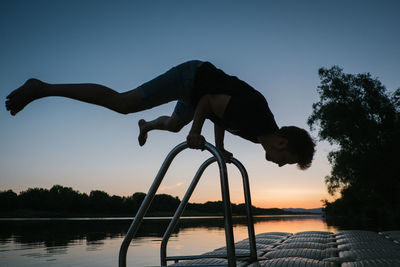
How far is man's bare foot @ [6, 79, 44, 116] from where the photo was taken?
2.33m

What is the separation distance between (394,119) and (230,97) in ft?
77.8

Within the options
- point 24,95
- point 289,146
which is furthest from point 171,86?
point 24,95

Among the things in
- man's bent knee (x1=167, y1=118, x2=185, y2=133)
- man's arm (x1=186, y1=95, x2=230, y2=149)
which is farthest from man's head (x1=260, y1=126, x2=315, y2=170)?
man's bent knee (x1=167, y1=118, x2=185, y2=133)

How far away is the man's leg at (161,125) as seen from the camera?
2857 millimetres

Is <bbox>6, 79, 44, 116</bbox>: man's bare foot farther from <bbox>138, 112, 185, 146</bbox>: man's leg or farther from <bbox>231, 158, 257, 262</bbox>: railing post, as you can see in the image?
<bbox>231, 158, 257, 262</bbox>: railing post

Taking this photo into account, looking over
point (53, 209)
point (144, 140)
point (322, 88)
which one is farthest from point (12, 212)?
point (144, 140)

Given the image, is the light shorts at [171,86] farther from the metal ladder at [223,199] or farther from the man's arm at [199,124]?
the metal ladder at [223,199]

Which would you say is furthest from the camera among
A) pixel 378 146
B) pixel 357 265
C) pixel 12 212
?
pixel 12 212

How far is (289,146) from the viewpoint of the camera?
2238 mm

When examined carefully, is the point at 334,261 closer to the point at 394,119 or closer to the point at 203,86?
the point at 203,86

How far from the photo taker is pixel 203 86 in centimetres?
222

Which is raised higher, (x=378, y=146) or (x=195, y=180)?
(x=378, y=146)

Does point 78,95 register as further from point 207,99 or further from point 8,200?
point 8,200

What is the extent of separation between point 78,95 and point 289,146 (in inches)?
59.8
